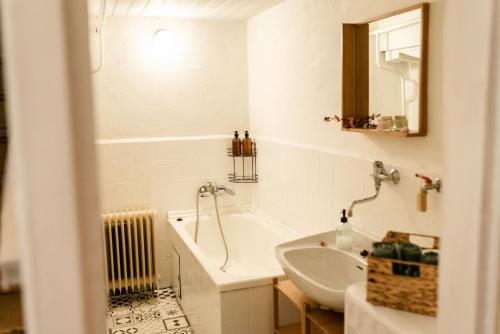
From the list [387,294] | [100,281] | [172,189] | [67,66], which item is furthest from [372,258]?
[172,189]

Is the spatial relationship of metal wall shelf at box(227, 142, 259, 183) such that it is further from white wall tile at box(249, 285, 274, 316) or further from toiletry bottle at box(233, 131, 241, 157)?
white wall tile at box(249, 285, 274, 316)

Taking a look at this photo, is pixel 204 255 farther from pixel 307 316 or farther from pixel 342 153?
pixel 342 153

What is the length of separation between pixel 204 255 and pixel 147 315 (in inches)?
33.0

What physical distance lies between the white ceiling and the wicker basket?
2.35 m

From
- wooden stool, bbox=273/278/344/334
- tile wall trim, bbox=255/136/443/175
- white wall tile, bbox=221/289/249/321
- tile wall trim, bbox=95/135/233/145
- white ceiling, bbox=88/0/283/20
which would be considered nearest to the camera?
tile wall trim, bbox=255/136/443/175

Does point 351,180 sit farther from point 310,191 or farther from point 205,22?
point 205,22

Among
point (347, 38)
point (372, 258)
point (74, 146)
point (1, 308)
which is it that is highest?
point (347, 38)

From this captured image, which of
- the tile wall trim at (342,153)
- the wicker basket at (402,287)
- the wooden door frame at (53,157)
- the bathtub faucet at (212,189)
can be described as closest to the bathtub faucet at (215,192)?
the bathtub faucet at (212,189)

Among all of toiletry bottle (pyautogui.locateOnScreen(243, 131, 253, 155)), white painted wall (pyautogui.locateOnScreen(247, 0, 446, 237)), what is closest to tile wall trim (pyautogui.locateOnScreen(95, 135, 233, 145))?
toiletry bottle (pyautogui.locateOnScreen(243, 131, 253, 155))

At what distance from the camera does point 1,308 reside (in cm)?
61

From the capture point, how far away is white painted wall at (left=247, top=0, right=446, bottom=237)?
2.18 metres

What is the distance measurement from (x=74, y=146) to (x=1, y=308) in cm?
23

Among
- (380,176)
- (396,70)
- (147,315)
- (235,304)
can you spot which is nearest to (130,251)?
(147,315)

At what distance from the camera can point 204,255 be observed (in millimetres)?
3215
